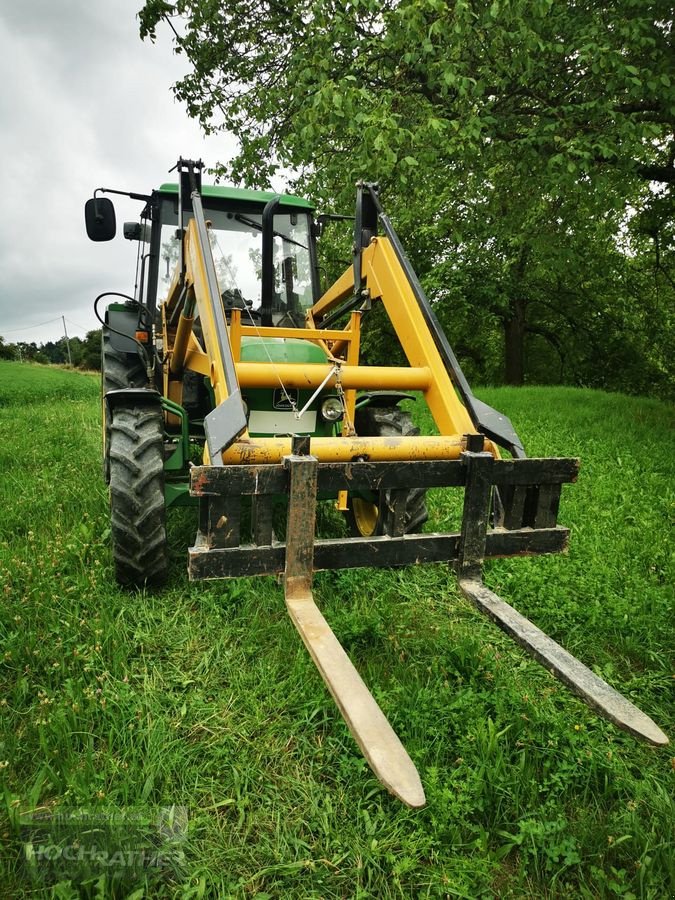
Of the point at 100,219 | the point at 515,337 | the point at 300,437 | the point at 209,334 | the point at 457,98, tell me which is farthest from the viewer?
the point at 515,337

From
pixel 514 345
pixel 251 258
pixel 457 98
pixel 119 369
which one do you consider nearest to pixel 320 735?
pixel 119 369

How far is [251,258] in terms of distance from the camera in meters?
4.61

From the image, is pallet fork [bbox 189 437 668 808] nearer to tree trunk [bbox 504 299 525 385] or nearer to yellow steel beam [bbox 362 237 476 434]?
yellow steel beam [bbox 362 237 476 434]

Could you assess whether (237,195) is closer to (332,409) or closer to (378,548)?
(332,409)

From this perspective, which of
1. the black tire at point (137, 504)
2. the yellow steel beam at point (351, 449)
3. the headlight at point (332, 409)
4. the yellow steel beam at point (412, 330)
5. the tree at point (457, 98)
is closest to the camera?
the yellow steel beam at point (351, 449)

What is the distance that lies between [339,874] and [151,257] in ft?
14.5

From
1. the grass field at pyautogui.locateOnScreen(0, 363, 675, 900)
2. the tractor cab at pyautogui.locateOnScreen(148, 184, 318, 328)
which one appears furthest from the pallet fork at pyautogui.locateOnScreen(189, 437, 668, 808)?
the tractor cab at pyautogui.locateOnScreen(148, 184, 318, 328)

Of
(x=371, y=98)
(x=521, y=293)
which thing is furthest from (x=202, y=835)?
(x=521, y=293)

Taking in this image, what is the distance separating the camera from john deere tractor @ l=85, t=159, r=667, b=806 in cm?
224

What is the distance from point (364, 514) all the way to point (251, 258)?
2.17 m

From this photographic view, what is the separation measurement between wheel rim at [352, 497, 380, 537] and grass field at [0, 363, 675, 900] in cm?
35

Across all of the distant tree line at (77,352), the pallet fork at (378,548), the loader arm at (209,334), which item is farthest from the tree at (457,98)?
the distant tree line at (77,352)

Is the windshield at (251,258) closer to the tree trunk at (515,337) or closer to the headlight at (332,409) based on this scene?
the headlight at (332,409)

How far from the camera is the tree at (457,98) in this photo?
5.40 m
